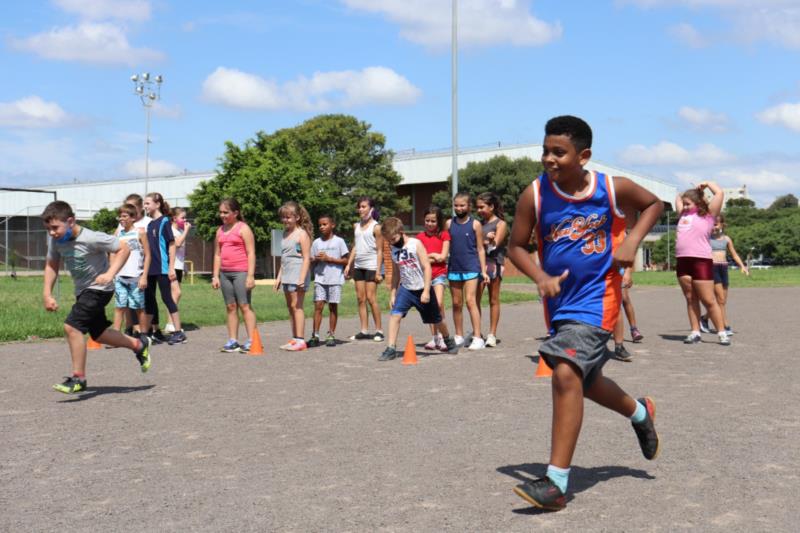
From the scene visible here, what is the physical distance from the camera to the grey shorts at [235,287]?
10.8m

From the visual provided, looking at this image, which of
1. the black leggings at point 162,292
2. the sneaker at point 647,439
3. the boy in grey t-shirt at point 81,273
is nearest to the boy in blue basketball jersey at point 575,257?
the sneaker at point 647,439

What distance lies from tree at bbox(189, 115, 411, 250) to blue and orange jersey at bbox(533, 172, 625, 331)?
145 ft

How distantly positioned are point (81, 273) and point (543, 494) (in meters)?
5.12

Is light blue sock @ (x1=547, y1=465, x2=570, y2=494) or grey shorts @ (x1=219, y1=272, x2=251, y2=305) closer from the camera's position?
light blue sock @ (x1=547, y1=465, x2=570, y2=494)

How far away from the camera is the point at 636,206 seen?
4629 mm

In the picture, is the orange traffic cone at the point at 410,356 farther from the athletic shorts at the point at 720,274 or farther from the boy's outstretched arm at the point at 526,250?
the athletic shorts at the point at 720,274

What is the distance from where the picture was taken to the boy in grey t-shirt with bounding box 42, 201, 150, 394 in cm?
757

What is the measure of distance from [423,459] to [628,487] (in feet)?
3.84

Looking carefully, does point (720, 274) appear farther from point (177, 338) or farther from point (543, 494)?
point (543, 494)

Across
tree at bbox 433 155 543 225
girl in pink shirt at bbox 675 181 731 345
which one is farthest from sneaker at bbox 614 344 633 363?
tree at bbox 433 155 543 225

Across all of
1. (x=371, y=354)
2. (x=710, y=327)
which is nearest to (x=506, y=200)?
(x=710, y=327)

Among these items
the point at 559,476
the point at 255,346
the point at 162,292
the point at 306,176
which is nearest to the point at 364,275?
the point at 255,346

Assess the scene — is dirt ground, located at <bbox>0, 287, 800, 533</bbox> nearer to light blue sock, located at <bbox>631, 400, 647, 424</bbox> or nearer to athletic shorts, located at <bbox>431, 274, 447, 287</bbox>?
light blue sock, located at <bbox>631, 400, 647, 424</bbox>

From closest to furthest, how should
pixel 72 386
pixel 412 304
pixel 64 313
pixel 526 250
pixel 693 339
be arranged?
pixel 526 250
pixel 72 386
pixel 412 304
pixel 693 339
pixel 64 313
